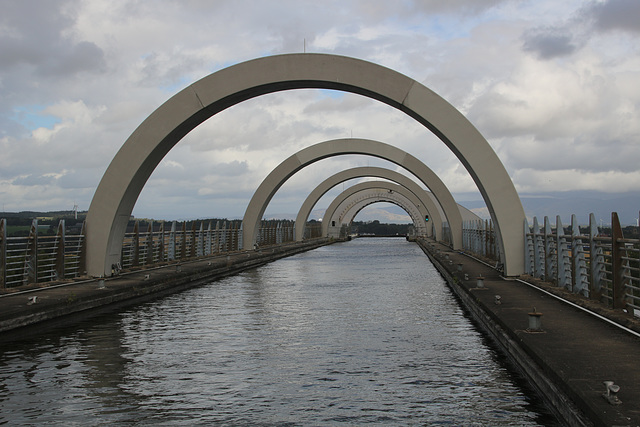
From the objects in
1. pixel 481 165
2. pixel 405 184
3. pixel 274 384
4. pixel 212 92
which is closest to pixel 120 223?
pixel 212 92

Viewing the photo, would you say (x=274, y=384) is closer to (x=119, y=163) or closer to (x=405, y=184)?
(x=119, y=163)

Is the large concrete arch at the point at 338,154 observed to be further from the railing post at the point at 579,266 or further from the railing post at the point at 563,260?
the railing post at the point at 579,266

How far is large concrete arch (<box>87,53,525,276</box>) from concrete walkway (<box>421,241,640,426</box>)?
5667 mm

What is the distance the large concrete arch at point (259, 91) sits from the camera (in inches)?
690

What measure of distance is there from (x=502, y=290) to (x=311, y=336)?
542cm

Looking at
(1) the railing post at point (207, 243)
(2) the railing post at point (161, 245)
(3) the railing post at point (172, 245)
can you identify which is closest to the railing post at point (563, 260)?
(2) the railing post at point (161, 245)

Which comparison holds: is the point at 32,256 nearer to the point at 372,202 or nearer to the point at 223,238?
the point at 223,238

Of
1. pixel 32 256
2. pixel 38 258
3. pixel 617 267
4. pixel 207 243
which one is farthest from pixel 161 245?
pixel 617 267

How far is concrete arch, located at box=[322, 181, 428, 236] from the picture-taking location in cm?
6631

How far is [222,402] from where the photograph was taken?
6.48m

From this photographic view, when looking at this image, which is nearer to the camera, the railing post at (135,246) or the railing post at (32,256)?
the railing post at (32,256)

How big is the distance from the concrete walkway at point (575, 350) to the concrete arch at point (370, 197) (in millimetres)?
53682

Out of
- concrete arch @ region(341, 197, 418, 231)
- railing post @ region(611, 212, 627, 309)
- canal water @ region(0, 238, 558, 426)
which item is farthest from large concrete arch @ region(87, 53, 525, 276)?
concrete arch @ region(341, 197, 418, 231)

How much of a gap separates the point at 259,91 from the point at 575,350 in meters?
13.6
